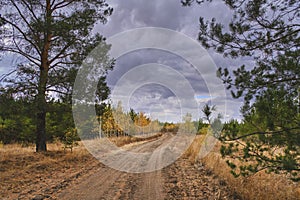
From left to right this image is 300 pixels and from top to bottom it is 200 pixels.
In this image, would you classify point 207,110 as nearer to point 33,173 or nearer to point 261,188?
point 261,188

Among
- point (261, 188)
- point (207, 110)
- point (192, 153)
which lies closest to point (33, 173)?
point (207, 110)

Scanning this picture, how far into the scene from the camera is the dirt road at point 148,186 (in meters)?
5.33

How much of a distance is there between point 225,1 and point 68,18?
787cm

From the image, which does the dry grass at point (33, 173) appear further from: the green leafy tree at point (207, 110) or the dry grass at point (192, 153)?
the dry grass at point (192, 153)

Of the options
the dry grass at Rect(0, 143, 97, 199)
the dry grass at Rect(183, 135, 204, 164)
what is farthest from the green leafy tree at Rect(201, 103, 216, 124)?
the dry grass at Rect(183, 135, 204, 164)

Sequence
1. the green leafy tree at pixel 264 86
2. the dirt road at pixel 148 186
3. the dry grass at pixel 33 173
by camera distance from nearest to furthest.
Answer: the green leafy tree at pixel 264 86 → the dirt road at pixel 148 186 → the dry grass at pixel 33 173

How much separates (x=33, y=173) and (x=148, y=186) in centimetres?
423

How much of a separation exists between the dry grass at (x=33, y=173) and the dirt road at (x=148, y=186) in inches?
25.1

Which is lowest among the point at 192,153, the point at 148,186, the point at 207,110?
the point at 148,186

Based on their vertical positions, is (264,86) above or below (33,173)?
above

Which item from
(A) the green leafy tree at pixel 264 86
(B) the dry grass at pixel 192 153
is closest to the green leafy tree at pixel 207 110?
(A) the green leafy tree at pixel 264 86

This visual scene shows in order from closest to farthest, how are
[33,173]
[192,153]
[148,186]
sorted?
[148,186]
[33,173]
[192,153]

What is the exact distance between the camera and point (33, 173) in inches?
310

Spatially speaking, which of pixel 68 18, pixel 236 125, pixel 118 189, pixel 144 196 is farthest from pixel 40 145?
pixel 236 125
